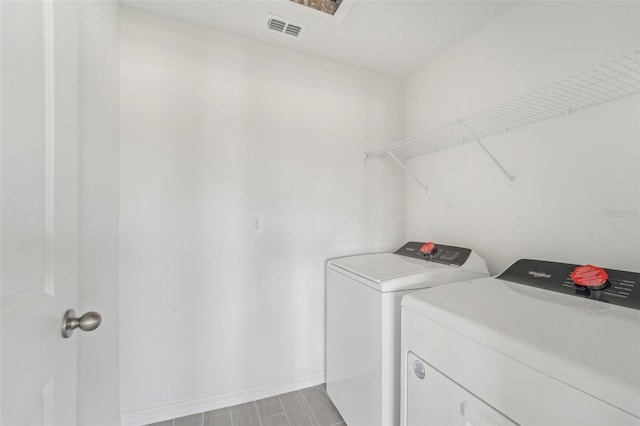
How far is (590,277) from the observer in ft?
3.18

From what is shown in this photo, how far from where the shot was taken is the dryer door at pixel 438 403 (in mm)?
723

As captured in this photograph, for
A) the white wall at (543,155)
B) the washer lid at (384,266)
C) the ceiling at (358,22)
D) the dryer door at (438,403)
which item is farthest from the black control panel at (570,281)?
the ceiling at (358,22)

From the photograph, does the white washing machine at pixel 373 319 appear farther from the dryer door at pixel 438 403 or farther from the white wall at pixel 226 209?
the white wall at pixel 226 209

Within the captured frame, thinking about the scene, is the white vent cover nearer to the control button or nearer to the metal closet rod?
the metal closet rod

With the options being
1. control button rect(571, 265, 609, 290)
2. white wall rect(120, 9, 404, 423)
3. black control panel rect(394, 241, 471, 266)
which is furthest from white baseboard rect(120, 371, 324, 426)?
control button rect(571, 265, 609, 290)

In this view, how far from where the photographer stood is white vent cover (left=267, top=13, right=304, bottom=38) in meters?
1.57

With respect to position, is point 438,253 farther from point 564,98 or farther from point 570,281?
point 564,98

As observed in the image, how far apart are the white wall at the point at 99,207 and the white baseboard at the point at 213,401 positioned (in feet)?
0.48

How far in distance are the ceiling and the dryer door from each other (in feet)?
6.18

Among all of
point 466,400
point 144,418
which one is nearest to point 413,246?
point 466,400

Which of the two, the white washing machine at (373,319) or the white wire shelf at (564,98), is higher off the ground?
the white wire shelf at (564,98)

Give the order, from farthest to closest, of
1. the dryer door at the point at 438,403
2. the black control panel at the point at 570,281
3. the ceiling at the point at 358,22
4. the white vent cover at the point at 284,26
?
1. the white vent cover at the point at 284,26
2. the ceiling at the point at 358,22
3. the black control panel at the point at 570,281
4. the dryer door at the point at 438,403

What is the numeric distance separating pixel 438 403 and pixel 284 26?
2.14 m

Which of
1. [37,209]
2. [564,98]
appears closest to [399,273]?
[564,98]
